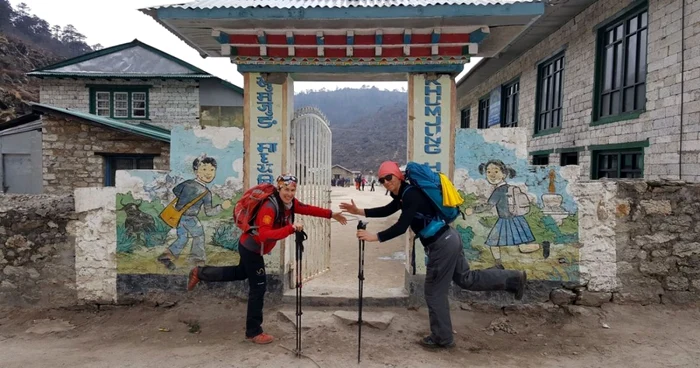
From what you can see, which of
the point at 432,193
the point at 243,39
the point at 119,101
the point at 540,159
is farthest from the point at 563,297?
the point at 119,101

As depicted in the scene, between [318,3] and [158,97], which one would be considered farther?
[158,97]

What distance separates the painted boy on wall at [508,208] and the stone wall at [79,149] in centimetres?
1062

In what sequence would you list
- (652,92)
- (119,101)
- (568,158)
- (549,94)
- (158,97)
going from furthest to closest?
(119,101), (158,97), (549,94), (568,158), (652,92)

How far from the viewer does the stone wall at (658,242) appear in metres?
4.87

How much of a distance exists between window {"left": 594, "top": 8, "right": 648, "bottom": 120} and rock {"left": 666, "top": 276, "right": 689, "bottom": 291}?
12.0 feet

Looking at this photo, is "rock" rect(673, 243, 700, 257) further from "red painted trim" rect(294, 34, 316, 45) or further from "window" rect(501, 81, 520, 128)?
"window" rect(501, 81, 520, 128)

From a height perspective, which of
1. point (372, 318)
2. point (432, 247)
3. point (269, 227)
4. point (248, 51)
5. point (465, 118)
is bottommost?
point (372, 318)

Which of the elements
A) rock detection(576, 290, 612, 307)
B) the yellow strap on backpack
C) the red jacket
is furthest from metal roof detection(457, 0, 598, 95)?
the red jacket

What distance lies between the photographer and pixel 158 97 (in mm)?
16719

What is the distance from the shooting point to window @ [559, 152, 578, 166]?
9.76 meters

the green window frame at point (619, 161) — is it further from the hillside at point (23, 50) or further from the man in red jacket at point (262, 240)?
the hillside at point (23, 50)

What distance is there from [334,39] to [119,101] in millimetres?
15374

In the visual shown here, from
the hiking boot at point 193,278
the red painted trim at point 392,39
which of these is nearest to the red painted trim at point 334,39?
the red painted trim at point 392,39

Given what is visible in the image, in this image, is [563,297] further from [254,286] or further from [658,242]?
[254,286]
